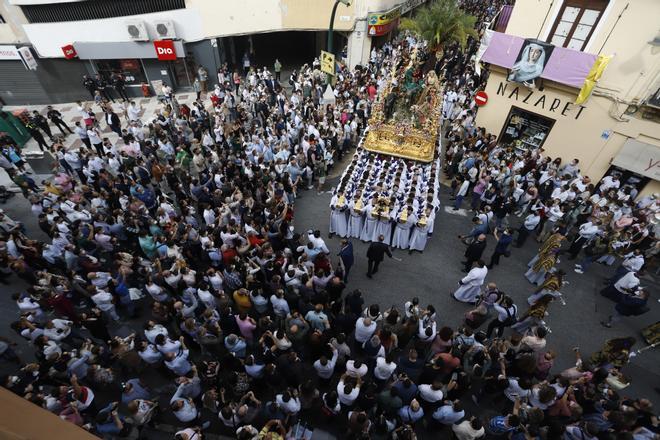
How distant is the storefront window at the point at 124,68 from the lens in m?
18.7

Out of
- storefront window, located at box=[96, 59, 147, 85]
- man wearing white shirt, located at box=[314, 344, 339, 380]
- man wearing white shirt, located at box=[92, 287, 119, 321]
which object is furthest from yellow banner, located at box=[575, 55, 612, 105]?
storefront window, located at box=[96, 59, 147, 85]

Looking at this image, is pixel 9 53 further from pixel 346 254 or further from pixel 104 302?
pixel 346 254

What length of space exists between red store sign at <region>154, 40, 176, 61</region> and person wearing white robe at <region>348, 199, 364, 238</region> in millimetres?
15263

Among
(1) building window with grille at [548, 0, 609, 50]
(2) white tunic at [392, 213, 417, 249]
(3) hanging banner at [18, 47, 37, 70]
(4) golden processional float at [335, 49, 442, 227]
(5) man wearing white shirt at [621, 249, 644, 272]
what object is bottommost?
(2) white tunic at [392, 213, 417, 249]

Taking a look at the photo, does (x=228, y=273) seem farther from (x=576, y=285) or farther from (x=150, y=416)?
(x=576, y=285)

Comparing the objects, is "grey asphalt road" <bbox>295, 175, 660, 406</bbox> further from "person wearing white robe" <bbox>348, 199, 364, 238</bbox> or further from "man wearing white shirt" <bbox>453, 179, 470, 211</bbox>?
"man wearing white shirt" <bbox>453, 179, 470, 211</bbox>

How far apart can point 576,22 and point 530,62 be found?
5.40 feet

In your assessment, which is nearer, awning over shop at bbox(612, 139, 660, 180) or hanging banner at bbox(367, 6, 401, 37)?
awning over shop at bbox(612, 139, 660, 180)

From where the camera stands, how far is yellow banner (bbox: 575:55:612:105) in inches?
425

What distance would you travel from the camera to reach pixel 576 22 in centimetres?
1138

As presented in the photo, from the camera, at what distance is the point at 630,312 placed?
8039mm

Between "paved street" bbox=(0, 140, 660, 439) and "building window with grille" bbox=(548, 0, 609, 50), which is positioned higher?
"building window with grille" bbox=(548, 0, 609, 50)

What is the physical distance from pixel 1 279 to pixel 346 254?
9338 mm

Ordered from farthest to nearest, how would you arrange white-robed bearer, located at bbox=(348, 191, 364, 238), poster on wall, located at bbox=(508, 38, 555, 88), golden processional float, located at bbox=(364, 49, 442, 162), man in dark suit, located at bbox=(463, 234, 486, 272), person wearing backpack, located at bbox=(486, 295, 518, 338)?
golden processional float, located at bbox=(364, 49, 442, 162) < poster on wall, located at bbox=(508, 38, 555, 88) < white-robed bearer, located at bbox=(348, 191, 364, 238) < man in dark suit, located at bbox=(463, 234, 486, 272) < person wearing backpack, located at bbox=(486, 295, 518, 338)
